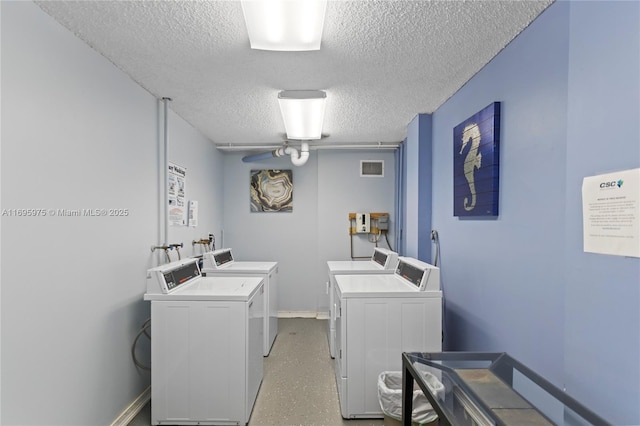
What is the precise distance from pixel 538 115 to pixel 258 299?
2.19 m

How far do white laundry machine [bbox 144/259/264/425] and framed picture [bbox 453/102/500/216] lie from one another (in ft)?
5.59

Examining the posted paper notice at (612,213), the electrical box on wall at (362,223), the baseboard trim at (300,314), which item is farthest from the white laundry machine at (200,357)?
the electrical box on wall at (362,223)

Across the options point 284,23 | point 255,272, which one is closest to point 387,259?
point 255,272

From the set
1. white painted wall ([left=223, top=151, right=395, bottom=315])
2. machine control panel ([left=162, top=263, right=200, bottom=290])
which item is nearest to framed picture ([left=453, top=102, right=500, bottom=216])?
white painted wall ([left=223, top=151, right=395, bottom=315])

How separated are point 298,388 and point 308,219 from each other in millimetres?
2292

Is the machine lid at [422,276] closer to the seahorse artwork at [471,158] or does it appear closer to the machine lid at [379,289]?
the machine lid at [379,289]

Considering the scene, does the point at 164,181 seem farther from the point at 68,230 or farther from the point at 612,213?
the point at 612,213

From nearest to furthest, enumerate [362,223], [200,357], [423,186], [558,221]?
1. [558,221]
2. [200,357]
3. [423,186]
4. [362,223]

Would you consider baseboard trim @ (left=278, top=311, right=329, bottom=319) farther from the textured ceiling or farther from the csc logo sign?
the csc logo sign

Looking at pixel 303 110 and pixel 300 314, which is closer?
pixel 303 110

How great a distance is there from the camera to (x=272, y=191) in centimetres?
428

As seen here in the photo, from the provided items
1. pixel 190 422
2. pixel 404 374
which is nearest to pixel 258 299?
pixel 190 422

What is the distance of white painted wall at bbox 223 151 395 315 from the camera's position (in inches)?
164

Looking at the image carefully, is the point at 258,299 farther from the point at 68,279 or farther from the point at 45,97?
the point at 45,97
